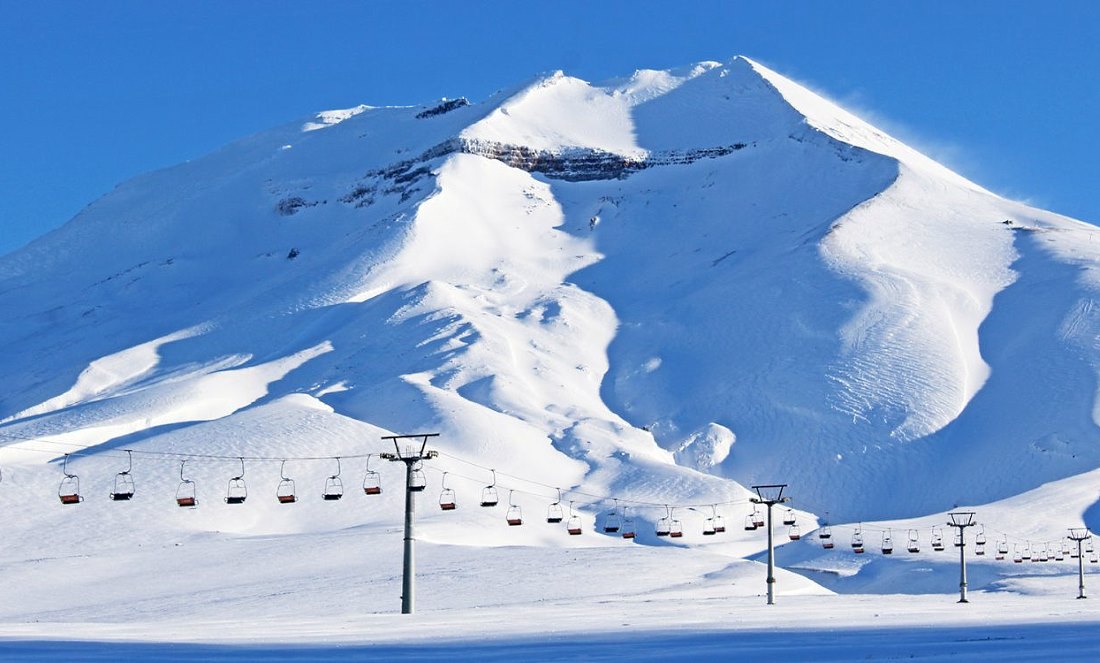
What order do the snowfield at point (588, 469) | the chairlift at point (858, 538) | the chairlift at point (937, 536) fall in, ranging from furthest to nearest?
the chairlift at point (937, 536)
the chairlift at point (858, 538)
the snowfield at point (588, 469)

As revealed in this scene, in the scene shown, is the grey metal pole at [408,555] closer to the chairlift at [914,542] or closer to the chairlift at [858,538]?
the chairlift at [858,538]

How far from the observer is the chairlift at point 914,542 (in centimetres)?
11853

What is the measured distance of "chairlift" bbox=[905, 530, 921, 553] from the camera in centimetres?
11853

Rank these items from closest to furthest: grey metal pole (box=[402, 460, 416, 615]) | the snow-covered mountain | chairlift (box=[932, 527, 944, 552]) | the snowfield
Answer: the snowfield, grey metal pole (box=[402, 460, 416, 615]), chairlift (box=[932, 527, 944, 552]), the snow-covered mountain

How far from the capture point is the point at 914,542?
12275 cm

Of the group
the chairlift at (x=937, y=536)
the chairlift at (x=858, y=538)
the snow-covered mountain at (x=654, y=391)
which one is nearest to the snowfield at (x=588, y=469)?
the snow-covered mountain at (x=654, y=391)

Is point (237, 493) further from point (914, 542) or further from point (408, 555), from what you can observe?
point (408, 555)

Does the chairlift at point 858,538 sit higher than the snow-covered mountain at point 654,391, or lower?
lower

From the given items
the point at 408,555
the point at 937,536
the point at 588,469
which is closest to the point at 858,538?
the point at 937,536

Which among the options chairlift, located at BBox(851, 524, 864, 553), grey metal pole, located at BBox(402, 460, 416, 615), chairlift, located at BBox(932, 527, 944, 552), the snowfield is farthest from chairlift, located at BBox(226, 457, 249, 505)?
chairlift, located at BBox(932, 527, 944, 552)

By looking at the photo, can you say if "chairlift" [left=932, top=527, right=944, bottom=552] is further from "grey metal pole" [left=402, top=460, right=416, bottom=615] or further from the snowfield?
"grey metal pole" [left=402, top=460, right=416, bottom=615]

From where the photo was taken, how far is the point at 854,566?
120 meters

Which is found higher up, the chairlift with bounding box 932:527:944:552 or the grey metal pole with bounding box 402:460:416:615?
the chairlift with bounding box 932:527:944:552

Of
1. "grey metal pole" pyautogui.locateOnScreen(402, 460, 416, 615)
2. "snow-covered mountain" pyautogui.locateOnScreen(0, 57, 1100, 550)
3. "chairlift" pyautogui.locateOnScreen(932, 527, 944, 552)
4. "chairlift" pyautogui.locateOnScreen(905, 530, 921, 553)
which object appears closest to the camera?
"grey metal pole" pyautogui.locateOnScreen(402, 460, 416, 615)
